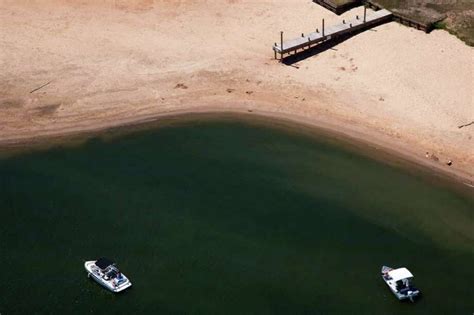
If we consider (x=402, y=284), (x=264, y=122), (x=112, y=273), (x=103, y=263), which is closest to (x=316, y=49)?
(x=264, y=122)

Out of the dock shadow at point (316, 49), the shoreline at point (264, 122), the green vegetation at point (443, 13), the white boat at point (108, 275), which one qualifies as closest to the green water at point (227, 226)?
the white boat at point (108, 275)

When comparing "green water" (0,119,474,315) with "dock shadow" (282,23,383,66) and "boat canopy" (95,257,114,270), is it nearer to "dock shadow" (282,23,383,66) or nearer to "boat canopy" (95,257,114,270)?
"boat canopy" (95,257,114,270)

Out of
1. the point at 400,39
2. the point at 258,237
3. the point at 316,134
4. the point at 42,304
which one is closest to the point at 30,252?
the point at 42,304

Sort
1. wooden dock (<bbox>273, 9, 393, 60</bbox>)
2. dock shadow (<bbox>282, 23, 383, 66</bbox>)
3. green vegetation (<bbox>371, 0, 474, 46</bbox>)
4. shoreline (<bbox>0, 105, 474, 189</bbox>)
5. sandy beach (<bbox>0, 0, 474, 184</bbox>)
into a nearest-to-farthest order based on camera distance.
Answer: shoreline (<bbox>0, 105, 474, 189</bbox>) → sandy beach (<bbox>0, 0, 474, 184</bbox>) → wooden dock (<bbox>273, 9, 393, 60</bbox>) → dock shadow (<bbox>282, 23, 383, 66</bbox>) → green vegetation (<bbox>371, 0, 474, 46</bbox>)

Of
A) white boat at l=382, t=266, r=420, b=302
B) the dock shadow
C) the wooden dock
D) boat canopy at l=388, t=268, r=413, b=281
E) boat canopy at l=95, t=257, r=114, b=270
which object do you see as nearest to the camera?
white boat at l=382, t=266, r=420, b=302

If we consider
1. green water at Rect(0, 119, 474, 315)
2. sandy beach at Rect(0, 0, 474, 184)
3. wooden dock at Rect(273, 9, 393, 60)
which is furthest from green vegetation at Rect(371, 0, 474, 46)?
green water at Rect(0, 119, 474, 315)

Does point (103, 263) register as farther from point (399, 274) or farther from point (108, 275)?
point (399, 274)

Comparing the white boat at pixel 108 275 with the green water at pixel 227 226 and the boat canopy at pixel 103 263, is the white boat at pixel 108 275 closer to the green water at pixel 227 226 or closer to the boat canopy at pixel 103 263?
the boat canopy at pixel 103 263
